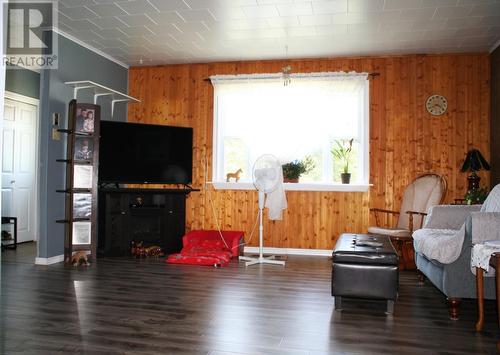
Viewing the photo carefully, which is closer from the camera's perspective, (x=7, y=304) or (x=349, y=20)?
(x=7, y=304)

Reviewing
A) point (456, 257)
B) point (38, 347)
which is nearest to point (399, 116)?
point (456, 257)

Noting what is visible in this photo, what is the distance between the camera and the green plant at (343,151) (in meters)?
5.75

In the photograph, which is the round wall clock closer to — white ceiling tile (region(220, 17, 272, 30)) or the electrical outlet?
white ceiling tile (region(220, 17, 272, 30))

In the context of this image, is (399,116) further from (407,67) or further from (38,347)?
(38,347)

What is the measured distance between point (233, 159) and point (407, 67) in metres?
2.77

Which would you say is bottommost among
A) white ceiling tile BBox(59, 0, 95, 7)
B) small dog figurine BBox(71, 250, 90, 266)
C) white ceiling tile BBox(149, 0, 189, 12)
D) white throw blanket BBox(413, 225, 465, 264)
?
small dog figurine BBox(71, 250, 90, 266)

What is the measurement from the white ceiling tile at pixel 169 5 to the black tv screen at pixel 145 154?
6.07 ft

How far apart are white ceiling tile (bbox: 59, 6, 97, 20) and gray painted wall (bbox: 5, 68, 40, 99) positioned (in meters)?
2.19

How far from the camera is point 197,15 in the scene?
4.52m

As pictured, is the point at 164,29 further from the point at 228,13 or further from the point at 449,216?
the point at 449,216

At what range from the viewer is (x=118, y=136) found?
18.3 feet

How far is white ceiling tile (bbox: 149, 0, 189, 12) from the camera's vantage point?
4.18 metres

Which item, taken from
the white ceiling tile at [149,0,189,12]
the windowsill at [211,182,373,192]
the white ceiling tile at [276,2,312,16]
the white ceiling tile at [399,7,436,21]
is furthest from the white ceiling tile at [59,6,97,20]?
the white ceiling tile at [399,7,436,21]

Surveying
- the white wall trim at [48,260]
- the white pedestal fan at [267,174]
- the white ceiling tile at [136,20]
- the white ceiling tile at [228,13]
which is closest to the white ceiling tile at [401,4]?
the white ceiling tile at [228,13]
